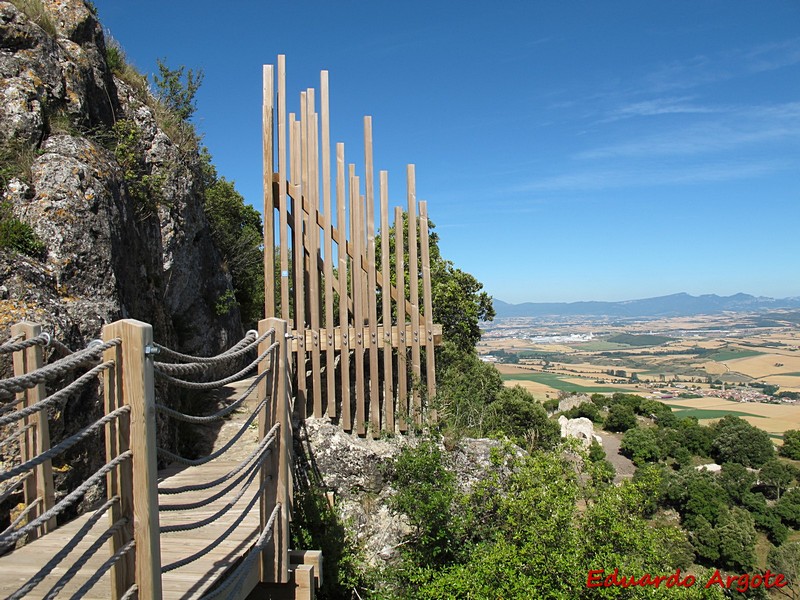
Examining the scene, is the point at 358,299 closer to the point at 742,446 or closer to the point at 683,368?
the point at 742,446

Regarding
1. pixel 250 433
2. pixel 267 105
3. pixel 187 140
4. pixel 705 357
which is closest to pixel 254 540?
pixel 250 433

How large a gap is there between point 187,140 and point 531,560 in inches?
299

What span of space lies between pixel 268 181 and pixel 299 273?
118 cm

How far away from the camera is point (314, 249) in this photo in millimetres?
6625

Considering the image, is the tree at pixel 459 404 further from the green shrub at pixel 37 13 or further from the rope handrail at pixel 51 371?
the green shrub at pixel 37 13

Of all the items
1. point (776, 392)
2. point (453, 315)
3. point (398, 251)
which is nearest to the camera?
point (398, 251)

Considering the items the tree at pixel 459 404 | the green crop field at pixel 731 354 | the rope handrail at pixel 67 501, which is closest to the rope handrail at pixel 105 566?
the rope handrail at pixel 67 501

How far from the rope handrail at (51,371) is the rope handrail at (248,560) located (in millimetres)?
1381

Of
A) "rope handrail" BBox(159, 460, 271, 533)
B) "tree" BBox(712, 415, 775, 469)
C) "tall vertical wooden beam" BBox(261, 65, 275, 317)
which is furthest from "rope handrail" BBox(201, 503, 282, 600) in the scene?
"tree" BBox(712, 415, 775, 469)

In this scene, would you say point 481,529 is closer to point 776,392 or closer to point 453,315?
point 453,315

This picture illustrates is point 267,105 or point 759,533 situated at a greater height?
point 267,105

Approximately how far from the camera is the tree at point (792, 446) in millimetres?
32344

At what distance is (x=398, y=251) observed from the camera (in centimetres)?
675

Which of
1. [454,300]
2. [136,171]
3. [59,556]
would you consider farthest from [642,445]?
[59,556]
